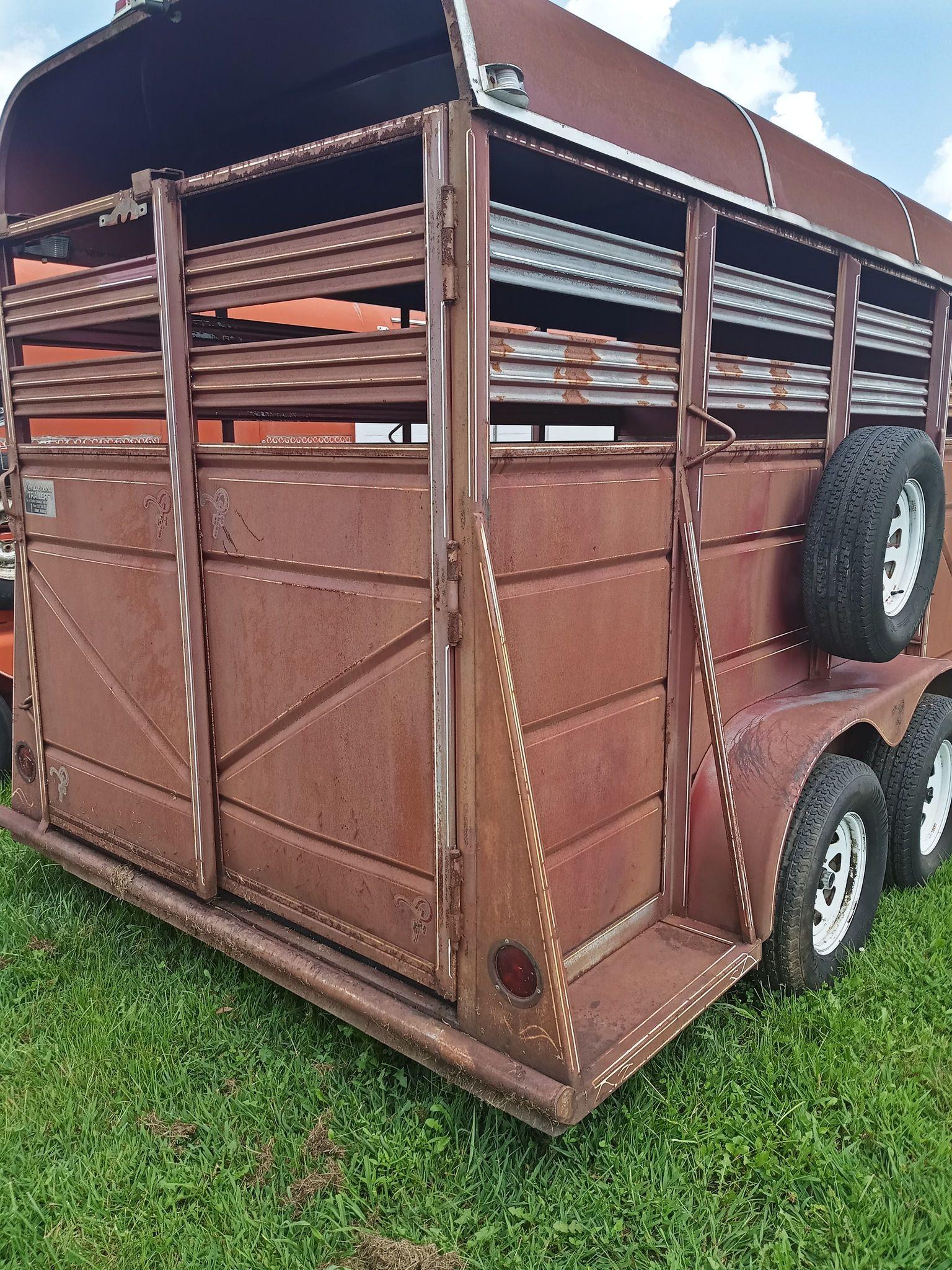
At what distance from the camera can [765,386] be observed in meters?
3.19

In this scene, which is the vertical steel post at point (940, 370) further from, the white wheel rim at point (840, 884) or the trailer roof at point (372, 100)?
the white wheel rim at point (840, 884)

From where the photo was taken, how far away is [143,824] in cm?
338

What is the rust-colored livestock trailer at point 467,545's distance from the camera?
2.29 metres

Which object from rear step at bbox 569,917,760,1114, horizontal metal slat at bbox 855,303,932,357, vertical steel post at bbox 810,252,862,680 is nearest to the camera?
rear step at bbox 569,917,760,1114

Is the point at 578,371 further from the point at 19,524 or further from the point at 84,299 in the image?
the point at 19,524

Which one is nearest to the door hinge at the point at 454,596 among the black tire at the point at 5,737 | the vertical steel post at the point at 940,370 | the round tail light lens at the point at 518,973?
the round tail light lens at the point at 518,973

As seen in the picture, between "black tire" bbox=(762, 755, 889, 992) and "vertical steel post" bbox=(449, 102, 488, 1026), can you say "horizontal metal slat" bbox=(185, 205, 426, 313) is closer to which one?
"vertical steel post" bbox=(449, 102, 488, 1026)

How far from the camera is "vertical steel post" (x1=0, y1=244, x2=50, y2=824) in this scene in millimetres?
3561

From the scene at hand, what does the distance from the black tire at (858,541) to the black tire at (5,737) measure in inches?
153

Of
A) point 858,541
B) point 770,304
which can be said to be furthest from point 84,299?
point 858,541

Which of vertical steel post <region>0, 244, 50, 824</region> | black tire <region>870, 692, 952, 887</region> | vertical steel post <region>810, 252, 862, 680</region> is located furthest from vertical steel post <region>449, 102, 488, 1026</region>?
vertical steel post <region>0, 244, 50, 824</region>

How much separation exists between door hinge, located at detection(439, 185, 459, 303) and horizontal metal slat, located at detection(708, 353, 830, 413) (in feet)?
3.64

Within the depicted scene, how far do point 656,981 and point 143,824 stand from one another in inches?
71.5

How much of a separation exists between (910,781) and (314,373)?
274cm
